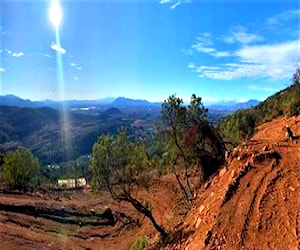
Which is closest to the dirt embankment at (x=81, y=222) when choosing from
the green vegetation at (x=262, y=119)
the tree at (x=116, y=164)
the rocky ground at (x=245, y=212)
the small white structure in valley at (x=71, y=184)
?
the rocky ground at (x=245, y=212)

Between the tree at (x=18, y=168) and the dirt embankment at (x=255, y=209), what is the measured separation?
203 feet

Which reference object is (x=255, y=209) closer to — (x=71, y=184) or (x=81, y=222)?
(x=81, y=222)

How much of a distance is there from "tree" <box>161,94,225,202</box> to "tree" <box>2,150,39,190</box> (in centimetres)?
4800

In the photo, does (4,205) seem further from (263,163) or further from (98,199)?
(263,163)

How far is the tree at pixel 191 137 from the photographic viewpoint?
122 ft

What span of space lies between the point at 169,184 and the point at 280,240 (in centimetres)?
4642

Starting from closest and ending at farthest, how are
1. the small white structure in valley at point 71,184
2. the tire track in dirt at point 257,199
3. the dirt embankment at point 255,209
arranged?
the dirt embankment at point 255,209
the tire track in dirt at point 257,199
the small white structure in valley at point 71,184

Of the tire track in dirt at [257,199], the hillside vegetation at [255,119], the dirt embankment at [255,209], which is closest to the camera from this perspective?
the dirt embankment at [255,209]

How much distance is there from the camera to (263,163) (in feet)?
80.8

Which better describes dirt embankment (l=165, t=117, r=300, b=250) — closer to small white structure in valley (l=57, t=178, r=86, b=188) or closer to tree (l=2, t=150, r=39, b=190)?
tree (l=2, t=150, r=39, b=190)

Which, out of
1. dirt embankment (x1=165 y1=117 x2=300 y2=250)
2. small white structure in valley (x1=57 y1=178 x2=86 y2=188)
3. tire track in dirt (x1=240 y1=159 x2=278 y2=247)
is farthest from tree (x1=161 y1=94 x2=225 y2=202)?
small white structure in valley (x1=57 y1=178 x2=86 y2=188)

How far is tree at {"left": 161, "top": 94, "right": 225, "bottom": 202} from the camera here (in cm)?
3709

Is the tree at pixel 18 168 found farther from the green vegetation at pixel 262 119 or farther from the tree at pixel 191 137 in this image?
the tree at pixel 191 137

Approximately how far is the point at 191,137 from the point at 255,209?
752 inches
